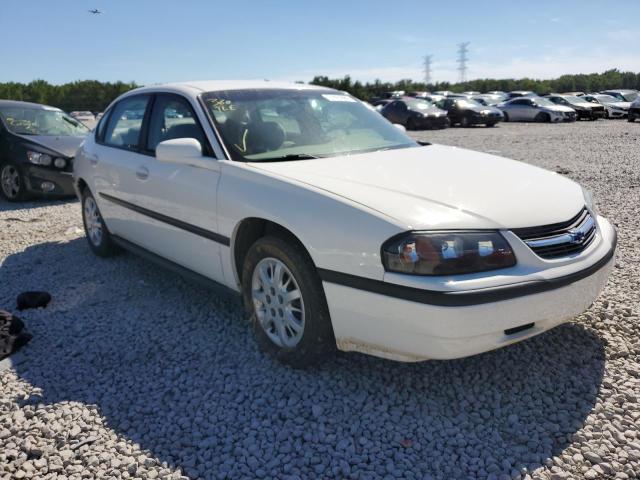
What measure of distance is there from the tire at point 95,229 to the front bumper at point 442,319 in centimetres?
322

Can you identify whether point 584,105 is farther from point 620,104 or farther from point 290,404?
point 290,404

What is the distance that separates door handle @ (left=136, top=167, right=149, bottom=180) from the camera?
407 centimetres

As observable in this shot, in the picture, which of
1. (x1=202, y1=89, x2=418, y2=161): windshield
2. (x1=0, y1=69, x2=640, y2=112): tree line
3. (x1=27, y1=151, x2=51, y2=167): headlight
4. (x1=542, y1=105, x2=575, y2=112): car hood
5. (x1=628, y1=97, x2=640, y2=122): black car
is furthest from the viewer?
(x1=0, y1=69, x2=640, y2=112): tree line

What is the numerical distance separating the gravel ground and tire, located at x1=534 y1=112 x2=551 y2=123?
81.9 feet

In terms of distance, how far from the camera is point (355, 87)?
1998 inches

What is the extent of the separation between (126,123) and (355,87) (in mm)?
48062

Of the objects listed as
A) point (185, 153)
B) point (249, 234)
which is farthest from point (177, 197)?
point (249, 234)

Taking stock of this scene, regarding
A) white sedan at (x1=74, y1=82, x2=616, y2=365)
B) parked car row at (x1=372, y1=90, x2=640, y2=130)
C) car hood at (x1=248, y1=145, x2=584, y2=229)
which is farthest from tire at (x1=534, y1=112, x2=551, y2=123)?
car hood at (x1=248, y1=145, x2=584, y2=229)

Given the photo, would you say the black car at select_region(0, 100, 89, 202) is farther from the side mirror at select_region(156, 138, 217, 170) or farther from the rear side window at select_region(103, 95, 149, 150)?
the side mirror at select_region(156, 138, 217, 170)

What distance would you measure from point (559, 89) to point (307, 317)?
69.4 meters

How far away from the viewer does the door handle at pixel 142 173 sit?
4.07 metres

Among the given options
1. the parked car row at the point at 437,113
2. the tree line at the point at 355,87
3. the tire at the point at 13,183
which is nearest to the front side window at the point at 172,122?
the tire at the point at 13,183

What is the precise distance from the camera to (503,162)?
11.8 ft

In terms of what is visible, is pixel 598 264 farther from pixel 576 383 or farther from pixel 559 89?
pixel 559 89
